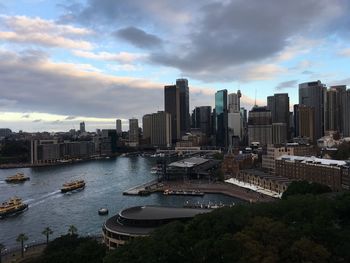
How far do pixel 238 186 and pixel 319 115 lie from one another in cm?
9069

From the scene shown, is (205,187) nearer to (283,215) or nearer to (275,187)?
(275,187)

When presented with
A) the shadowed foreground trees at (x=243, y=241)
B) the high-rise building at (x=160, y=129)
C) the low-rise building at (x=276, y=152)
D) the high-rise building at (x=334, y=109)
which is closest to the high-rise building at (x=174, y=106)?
the high-rise building at (x=160, y=129)

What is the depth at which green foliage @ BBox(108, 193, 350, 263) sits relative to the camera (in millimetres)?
11359

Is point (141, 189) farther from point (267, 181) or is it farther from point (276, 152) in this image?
point (276, 152)

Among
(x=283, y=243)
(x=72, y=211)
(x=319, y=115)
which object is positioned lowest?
(x=72, y=211)

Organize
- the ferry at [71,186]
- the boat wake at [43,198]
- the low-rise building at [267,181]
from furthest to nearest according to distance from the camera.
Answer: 1. the ferry at [71,186]
2. the low-rise building at [267,181]
3. the boat wake at [43,198]

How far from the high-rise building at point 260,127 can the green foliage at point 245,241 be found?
346 feet

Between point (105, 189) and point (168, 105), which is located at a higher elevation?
point (168, 105)

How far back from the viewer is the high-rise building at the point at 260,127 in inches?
4710

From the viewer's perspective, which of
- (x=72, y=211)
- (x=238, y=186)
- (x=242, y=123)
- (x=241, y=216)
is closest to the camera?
(x=241, y=216)

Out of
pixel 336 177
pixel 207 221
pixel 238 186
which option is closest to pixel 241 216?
pixel 207 221

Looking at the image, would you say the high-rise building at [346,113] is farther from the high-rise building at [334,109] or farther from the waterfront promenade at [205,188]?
the waterfront promenade at [205,188]

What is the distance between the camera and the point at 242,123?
517 ft

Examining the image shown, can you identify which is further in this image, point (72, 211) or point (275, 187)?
point (275, 187)
